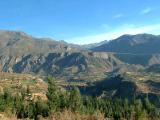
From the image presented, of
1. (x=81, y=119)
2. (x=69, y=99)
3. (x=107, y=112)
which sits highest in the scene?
(x=81, y=119)

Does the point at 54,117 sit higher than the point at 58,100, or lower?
higher

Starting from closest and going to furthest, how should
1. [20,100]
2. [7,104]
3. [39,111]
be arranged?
[7,104], [39,111], [20,100]

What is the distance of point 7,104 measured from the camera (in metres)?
126

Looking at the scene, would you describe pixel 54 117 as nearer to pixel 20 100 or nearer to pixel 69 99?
pixel 69 99

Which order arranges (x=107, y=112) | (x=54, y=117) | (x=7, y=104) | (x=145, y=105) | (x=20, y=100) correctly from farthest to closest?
(x=145, y=105), (x=107, y=112), (x=20, y=100), (x=7, y=104), (x=54, y=117)

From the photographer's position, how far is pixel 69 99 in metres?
130

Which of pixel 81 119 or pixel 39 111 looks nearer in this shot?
pixel 81 119

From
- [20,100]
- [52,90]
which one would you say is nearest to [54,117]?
[52,90]

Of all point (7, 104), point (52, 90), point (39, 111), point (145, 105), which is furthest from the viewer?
point (145, 105)

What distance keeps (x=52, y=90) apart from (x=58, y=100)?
9.89 meters

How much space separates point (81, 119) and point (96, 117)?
5.85 ft

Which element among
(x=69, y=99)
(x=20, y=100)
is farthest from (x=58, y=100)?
(x=20, y=100)

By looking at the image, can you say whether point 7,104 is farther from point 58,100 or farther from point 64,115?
point 64,115

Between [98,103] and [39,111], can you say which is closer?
[39,111]
